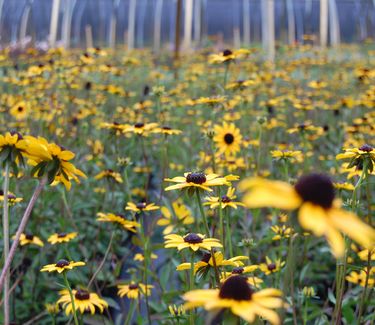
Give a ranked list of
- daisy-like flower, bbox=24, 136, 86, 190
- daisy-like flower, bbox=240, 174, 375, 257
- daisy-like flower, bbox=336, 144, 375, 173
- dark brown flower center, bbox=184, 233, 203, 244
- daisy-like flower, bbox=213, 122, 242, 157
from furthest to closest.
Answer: daisy-like flower, bbox=213, 122, 242, 157
daisy-like flower, bbox=336, 144, 375, 173
dark brown flower center, bbox=184, 233, 203, 244
daisy-like flower, bbox=24, 136, 86, 190
daisy-like flower, bbox=240, 174, 375, 257

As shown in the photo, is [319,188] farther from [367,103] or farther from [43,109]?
[43,109]

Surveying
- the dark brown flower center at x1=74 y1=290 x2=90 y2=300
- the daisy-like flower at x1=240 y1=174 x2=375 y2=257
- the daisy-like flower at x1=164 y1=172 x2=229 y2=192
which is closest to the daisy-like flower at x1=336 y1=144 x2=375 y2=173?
the daisy-like flower at x1=164 y1=172 x2=229 y2=192

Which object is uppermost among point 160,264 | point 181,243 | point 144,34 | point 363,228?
point 144,34

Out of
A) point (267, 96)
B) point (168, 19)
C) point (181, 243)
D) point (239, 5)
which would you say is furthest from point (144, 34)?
point (181, 243)

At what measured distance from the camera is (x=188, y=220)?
5.39 feet

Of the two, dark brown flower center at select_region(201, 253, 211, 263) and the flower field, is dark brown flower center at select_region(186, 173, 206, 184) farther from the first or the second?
dark brown flower center at select_region(201, 253, 211, 263)

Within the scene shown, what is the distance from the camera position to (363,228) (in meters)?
0.57

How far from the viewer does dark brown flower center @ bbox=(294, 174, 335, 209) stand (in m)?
0.66

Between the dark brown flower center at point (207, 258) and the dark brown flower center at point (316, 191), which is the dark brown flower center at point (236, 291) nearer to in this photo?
the dark brown flower center at point (316, 191)

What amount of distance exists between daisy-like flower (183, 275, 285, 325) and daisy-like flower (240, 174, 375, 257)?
0.11 metres

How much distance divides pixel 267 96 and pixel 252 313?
12.2 ft

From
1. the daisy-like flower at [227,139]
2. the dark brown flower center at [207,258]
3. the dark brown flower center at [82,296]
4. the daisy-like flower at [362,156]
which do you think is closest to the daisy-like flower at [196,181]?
the dark brown flower center at [207,258]

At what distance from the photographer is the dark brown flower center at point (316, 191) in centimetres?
66

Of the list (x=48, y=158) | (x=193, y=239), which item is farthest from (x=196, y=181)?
(x=48, y=158)
